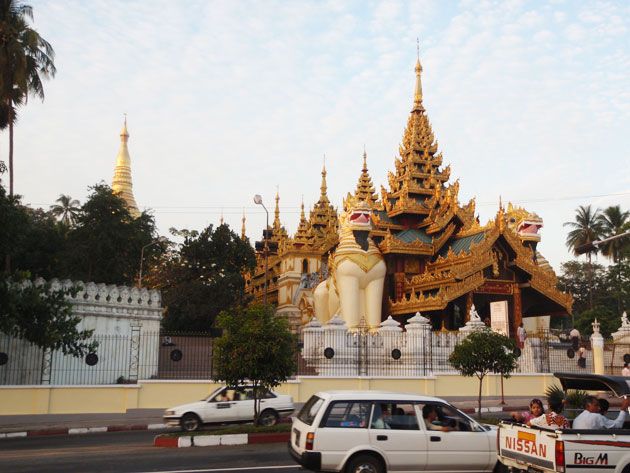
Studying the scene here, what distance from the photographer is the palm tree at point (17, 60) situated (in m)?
24.4

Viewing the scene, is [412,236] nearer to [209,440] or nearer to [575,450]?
[209,440]

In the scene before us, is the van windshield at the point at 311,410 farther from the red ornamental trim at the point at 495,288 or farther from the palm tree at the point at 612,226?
the palm tree at the point at 612,226

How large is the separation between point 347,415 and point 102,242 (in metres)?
34.4

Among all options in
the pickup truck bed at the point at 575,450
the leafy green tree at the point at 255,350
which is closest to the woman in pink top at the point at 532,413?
the pickup truck bed at the point at 575,450

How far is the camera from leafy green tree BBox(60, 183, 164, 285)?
133ft

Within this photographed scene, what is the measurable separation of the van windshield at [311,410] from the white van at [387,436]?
0.02 m

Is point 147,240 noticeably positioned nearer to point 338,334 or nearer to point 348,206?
point 348,206

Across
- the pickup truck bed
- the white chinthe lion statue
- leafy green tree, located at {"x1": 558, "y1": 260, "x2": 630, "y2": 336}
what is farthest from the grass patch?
leafy green tree, located at {"x1": 558, "y1": 260, "x2": 630, "y2": 336}

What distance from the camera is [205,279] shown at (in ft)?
151

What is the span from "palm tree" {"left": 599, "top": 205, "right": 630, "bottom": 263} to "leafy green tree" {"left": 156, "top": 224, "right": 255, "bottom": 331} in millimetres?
33282

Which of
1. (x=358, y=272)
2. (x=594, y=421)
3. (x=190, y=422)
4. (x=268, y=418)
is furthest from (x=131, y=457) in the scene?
(x=358, y=272)

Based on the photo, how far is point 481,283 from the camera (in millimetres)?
34531

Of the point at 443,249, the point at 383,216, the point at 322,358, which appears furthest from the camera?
the point at 383,216

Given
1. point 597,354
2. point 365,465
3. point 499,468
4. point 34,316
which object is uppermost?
point 34,316
